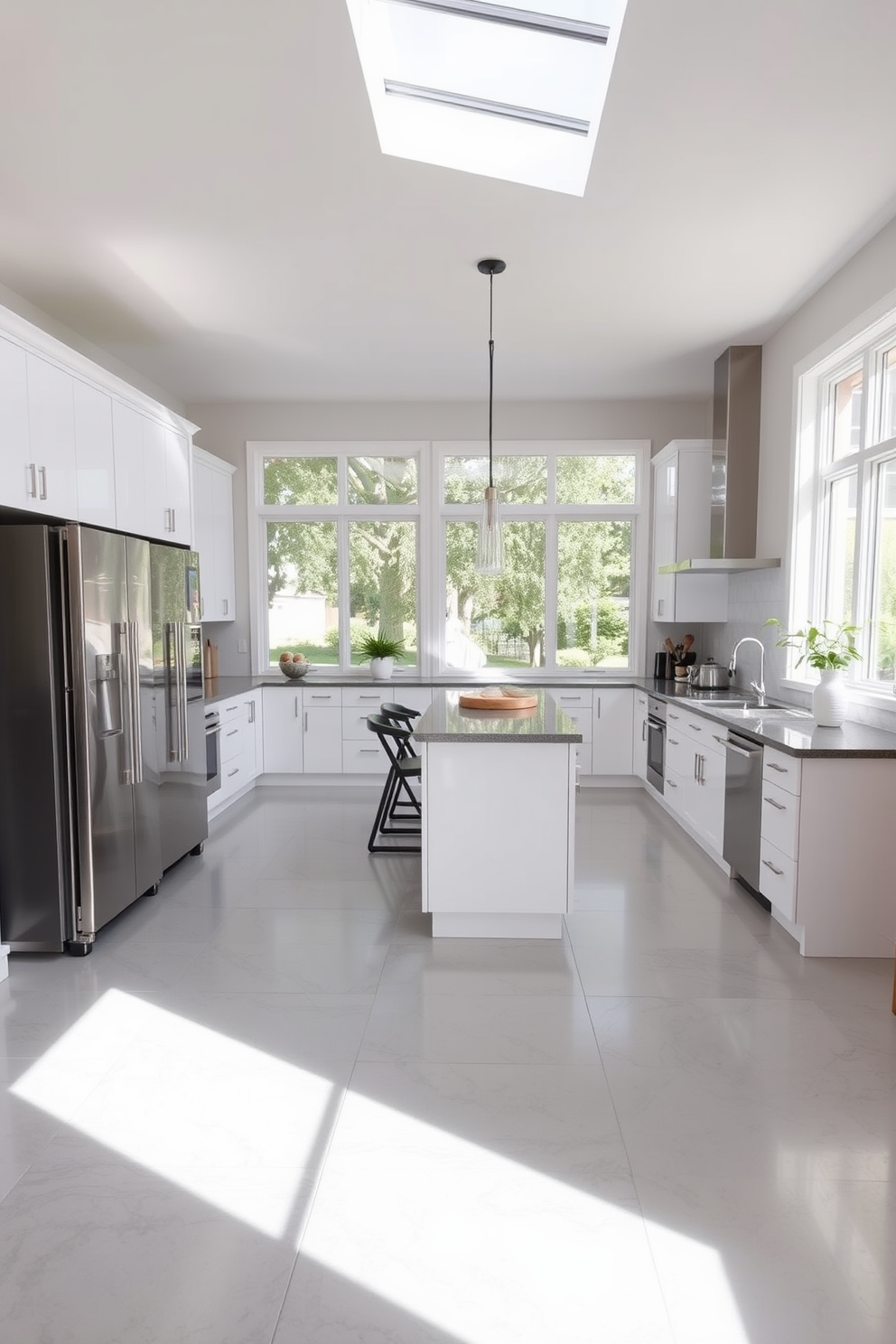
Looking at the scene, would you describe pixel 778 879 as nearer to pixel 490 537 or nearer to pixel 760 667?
pixel 490 537

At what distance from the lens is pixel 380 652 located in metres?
6.66

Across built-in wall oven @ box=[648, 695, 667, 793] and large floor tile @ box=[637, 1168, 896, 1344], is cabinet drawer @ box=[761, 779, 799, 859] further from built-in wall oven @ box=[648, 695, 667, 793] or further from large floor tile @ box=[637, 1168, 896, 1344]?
built-in wall oven @ box=[648, 695, 667, 793]

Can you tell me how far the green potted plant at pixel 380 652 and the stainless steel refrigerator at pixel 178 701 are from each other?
2.13 meters

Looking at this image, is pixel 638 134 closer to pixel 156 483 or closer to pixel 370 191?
pixel 370 191

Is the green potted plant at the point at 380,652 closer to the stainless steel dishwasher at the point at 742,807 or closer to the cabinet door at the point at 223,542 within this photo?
the cabinet door at the point at 223,542

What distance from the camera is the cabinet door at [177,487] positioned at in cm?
457

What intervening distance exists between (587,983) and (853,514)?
2.81 metres

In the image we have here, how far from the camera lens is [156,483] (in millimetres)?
4402

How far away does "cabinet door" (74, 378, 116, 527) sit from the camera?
11.5 feet

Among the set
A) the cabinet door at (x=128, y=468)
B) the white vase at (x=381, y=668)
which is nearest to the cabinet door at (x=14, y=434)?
the cabinet door at (x=128, y=468)

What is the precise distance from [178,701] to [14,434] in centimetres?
154

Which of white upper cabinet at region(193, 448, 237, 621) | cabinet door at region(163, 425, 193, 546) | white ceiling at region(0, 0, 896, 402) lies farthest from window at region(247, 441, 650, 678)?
cabinet door at region(163, 425, 193, 546)

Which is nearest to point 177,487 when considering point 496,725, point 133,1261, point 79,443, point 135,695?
point 79,443

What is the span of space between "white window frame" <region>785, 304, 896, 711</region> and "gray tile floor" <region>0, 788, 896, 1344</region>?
1.71 meters
